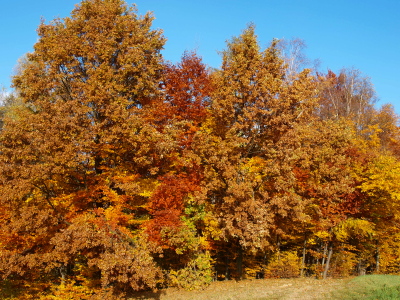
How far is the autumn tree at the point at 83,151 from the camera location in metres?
15.1

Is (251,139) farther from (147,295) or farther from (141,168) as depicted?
(147,295)

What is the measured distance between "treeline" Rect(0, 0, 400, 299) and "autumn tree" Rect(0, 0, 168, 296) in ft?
0.27

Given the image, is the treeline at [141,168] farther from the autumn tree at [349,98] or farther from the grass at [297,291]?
the autumn tree at [349,98]

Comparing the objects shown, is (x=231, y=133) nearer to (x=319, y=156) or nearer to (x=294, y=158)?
(x=294, y=158)

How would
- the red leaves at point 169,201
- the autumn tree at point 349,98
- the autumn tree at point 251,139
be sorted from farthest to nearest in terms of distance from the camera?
the autumn tree at point 349,98 < the red leaves at point 169,201 < the autumn tree at point 251,139

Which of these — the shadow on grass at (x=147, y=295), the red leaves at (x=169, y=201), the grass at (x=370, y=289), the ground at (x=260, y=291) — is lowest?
the shadow on grass at (x=147, y=295)

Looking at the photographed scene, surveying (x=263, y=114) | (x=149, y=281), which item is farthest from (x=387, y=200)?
(x=149, y=281)

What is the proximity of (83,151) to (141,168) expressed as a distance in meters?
4.87

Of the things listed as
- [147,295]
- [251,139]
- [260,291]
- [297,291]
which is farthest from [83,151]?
[297,291]

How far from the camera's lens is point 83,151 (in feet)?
53.4

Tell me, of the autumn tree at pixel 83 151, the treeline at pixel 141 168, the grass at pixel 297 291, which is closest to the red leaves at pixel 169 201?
the treeline at pixel 141 168

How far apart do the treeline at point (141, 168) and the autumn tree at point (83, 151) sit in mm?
83

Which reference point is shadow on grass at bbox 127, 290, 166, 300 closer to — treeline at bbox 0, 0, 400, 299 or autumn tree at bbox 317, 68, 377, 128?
treeline at bbox 0, 0, 400, 299

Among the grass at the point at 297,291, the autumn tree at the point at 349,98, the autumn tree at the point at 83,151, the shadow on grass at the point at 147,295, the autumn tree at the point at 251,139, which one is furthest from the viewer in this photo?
the autumn tree at the point at 349,98
